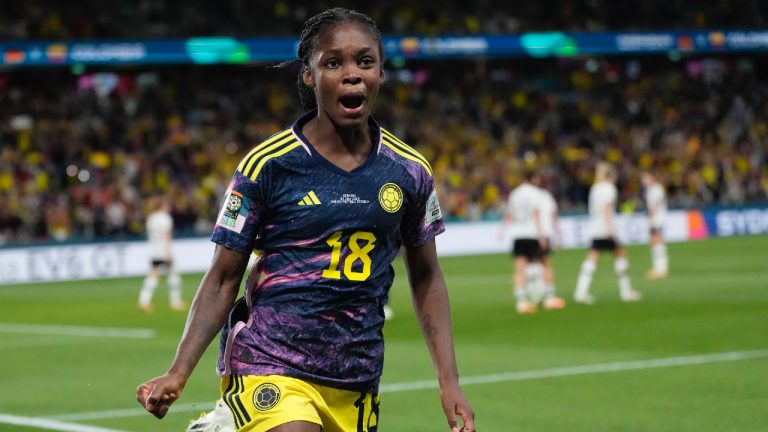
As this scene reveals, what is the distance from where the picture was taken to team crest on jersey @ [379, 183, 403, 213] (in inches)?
180

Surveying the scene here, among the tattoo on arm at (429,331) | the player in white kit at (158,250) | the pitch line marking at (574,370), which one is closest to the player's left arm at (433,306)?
the tattoo on arm at (429,331)

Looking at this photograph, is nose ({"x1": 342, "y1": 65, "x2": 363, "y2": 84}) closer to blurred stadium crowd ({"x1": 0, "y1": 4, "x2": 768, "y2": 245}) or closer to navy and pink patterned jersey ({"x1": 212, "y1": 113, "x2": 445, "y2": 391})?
navy and pink patterned jersey ({"x1": 212, "y1": 113, "x2": 445, "y2": 391})

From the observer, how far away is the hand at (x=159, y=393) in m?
4.19

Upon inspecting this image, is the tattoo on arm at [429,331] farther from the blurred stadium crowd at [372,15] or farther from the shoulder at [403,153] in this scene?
the blurred stadium crowd at [372,15]

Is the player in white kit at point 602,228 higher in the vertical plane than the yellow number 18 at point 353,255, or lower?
higher

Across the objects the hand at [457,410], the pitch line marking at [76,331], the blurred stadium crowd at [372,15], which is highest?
the blurred stadium crowd at [372,15]

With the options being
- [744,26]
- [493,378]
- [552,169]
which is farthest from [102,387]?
[744,26]

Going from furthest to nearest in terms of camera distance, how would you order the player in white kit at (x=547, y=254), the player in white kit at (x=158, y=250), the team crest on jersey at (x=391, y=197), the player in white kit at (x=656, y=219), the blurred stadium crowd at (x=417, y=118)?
the blurred stadium crowd at (x=417, y=118)
the player in white kit at (x=656, y=219)
the player in white kit at (x=158, y=250)
the player in white kit at (x=547, y=254)
the team crest on jersey at (x=391, y=197)

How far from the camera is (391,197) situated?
4590 mm

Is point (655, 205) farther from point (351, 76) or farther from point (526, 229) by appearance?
point (351, 76)

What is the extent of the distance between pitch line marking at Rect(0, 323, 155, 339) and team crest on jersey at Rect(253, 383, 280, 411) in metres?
13.4

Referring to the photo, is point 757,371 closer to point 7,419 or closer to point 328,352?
point 7,419

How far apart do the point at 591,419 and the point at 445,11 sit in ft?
120

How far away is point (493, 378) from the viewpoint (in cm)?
1249
